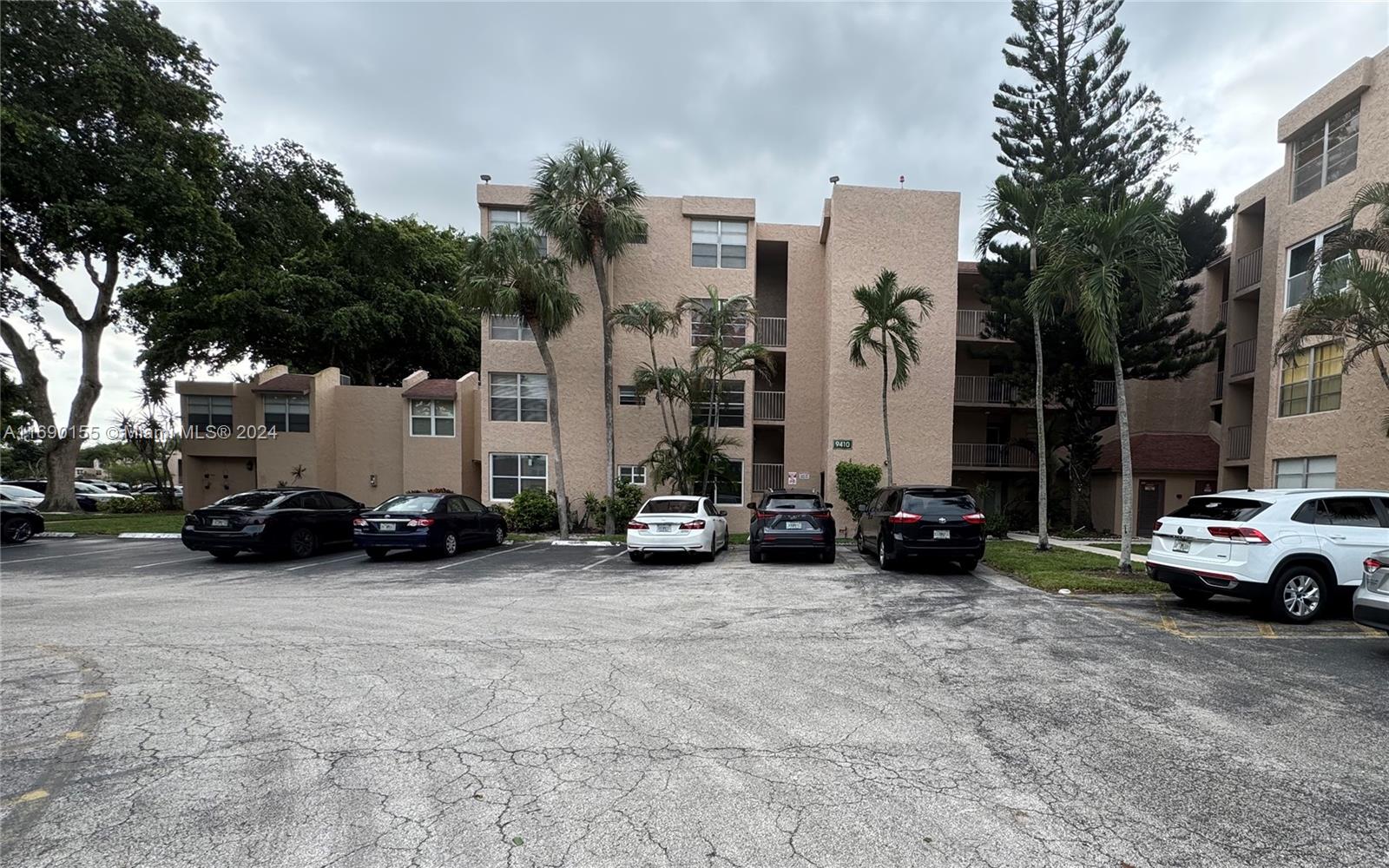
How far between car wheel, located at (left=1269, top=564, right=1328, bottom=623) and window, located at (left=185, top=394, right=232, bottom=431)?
33.2 meters

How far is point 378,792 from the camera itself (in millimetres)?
3502

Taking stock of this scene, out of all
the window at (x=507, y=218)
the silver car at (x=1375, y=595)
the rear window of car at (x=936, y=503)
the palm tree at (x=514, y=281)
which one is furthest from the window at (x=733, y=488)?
the silver car at (x=1375, y=595)

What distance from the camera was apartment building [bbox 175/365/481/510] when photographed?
2380cm

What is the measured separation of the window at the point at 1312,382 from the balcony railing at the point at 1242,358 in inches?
167

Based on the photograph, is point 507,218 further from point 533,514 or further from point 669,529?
point 669,529

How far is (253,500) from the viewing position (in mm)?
13742

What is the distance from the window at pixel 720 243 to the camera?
69.8 feet

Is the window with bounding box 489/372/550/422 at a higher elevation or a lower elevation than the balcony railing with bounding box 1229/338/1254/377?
lower

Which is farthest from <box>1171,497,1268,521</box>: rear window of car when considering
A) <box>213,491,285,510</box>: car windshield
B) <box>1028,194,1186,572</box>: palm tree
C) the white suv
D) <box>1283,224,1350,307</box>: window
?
<box>213,491,285,510</box>: car windshield

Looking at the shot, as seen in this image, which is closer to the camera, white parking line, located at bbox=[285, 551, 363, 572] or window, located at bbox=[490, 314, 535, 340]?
white parking line, located at bbox=[285, 551, 363, 572]

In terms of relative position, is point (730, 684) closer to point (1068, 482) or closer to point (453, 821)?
point (453, 821)

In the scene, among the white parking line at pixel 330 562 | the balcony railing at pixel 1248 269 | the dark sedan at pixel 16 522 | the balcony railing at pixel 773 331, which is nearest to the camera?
the white parking line at pixel 330 562

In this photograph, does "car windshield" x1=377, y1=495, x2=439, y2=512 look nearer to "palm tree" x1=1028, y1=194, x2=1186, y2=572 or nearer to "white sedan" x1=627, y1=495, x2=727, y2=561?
"white sedan" x1=627, y1=495, x2=727, y2=561

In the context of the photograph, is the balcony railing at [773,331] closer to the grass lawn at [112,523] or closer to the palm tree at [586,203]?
the palm tree at [586,203]
